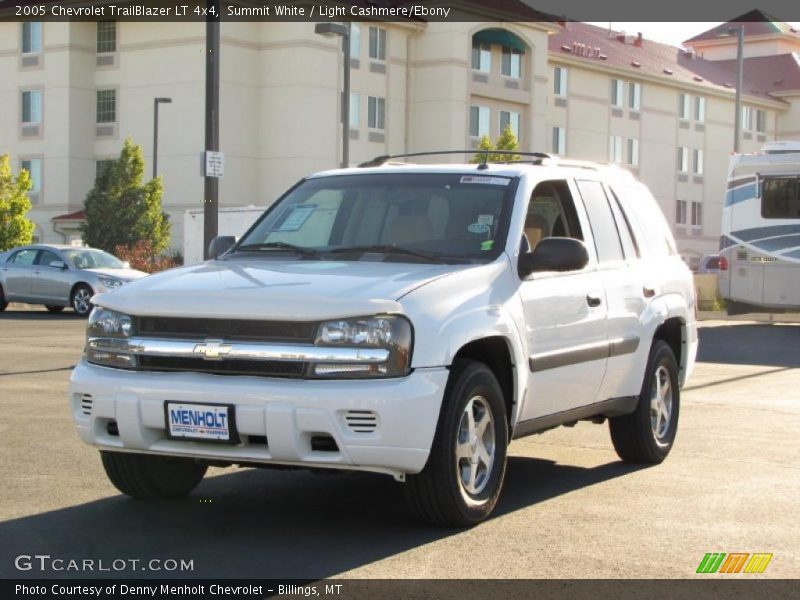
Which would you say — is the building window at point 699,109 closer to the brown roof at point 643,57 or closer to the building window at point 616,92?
the brown roof at point 643,57

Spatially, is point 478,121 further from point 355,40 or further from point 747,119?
point 747,119

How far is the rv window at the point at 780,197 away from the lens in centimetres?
2573

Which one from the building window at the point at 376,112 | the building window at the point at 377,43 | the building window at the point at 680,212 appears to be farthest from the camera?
the building window at the point at 680,212

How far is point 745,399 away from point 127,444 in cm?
830

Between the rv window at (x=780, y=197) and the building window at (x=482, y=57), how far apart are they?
37279 millimetres

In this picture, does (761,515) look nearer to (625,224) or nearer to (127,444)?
(625,224)

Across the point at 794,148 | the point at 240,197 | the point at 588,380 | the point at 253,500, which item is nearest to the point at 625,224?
the point at 588,380

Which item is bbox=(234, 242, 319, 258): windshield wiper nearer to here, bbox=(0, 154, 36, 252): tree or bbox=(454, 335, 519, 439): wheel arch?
bbox=(454, 335, 519, 439): wheel arch

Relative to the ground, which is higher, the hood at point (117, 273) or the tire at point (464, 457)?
the tire at point (464, 457)

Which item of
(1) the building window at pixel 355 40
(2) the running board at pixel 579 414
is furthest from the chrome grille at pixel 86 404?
(1) the building window at pixel 355 40

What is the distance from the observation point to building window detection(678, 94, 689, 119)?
257 ft

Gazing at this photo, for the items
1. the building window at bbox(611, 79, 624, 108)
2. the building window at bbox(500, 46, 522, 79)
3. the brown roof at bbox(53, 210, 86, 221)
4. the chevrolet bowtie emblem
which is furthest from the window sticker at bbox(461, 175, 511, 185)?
the building window at bbox(611, 79, 624, 108)

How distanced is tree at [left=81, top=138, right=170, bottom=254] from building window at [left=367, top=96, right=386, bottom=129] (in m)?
11.1

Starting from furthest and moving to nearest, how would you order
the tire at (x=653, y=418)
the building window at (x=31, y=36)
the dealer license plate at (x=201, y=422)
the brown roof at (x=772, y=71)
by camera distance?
the brown roof at (x=772, y=71), the building window at (x=31, y=36), the tire at (x=653, y=418), the dealer license plate at (x=201, y=422)
